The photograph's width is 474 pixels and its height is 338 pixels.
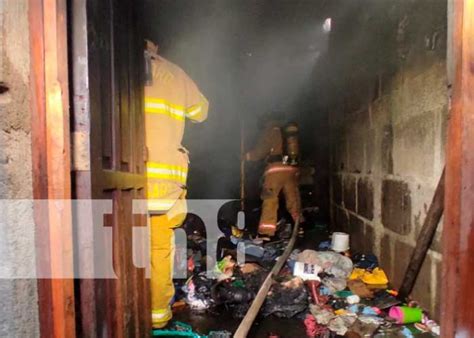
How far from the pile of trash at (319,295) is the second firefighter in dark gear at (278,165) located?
1.93 meters

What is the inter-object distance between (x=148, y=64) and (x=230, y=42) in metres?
3.88

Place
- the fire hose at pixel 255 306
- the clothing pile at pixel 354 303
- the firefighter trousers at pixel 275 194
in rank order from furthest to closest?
the firefighter trousers at pixel 275 194 → the clothing pile at pixel 354 303 → the fire hose at pixel 255 306

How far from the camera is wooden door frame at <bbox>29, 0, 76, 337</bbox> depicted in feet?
3.33

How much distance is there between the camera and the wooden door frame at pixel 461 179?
38.8 inches

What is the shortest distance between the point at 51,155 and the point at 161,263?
5.49 ft

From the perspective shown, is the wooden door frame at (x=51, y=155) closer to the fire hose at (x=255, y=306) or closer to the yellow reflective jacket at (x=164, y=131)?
the yellow reflective jacket at (x=164, y=131)

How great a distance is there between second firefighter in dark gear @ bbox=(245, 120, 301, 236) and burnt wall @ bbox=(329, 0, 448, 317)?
130 cm

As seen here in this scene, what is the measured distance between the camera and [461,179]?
39.9 inches

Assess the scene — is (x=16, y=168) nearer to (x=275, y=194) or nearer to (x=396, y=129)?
(x=396, y=129)

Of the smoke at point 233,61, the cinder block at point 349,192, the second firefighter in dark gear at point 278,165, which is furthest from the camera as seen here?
the second firefighter in dark gear at point 278,165

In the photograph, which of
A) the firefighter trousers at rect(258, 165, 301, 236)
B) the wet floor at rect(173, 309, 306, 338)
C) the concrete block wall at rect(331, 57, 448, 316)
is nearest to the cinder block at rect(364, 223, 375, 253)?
the concrete block wall at rect(331, 57, 448, 316)

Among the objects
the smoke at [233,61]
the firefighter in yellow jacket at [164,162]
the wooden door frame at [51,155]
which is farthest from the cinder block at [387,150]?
the wooden door frame at [51,155]

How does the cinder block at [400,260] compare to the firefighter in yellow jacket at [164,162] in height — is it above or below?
below

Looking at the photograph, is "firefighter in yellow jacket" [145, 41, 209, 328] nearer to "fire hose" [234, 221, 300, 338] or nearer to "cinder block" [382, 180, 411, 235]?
"fire hose" [234, 221, 300, 338]
